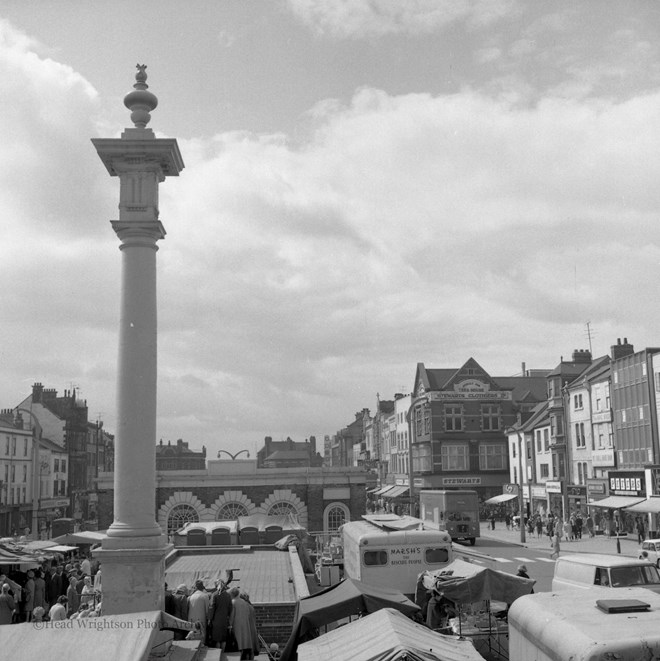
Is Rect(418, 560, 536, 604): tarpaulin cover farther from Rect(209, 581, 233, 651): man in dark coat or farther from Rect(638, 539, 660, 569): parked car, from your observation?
Rect(638, 539, 660, 569): parked car

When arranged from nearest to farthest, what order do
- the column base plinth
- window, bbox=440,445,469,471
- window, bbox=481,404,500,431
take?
the column base plinth
window, bbox=440,445,469,471
window, bbox=481,404,500,431

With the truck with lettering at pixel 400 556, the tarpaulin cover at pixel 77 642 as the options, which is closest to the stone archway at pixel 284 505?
the truck with lettering at pixel 400 556

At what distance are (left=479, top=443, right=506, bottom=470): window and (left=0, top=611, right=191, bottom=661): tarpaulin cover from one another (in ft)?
213

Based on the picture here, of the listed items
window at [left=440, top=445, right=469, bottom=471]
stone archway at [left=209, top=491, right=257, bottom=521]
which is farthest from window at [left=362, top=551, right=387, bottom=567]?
window at [left=440, top=445, right=469, bottom=471]

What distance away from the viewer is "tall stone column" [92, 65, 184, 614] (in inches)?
537

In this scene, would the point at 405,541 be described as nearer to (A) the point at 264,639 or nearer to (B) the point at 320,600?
(A) the point at 264,639

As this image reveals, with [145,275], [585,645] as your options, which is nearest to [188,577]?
[145,275]

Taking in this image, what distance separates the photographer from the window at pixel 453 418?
235 ft

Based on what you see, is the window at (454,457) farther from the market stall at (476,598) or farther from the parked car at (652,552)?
the market stall at (476,598)

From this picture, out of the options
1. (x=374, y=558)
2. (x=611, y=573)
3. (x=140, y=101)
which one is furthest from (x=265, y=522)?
(x=140, y=101)

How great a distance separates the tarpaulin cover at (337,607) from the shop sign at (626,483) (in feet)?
116

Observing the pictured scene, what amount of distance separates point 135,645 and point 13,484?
57.2 meters

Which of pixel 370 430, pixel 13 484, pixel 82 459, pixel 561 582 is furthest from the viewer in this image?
pixel 370 430

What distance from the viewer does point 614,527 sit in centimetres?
4725
